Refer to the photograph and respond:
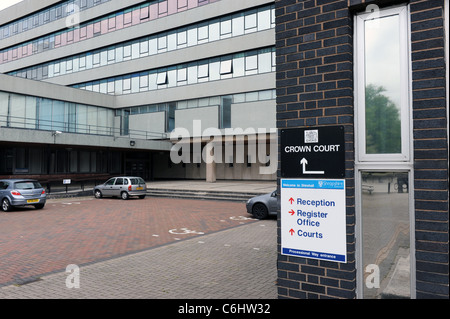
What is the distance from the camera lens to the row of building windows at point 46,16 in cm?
4228

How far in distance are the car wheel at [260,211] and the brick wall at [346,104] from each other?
9.76 m

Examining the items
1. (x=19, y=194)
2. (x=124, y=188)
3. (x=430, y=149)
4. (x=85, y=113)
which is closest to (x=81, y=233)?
(x=19, y=194)

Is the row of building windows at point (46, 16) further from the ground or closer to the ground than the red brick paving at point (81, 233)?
further from the ground

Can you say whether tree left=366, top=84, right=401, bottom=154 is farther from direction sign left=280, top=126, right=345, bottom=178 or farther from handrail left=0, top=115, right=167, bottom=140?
handrail left=0, top=115, right=167, bottom=140

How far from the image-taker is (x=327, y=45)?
3.59 m

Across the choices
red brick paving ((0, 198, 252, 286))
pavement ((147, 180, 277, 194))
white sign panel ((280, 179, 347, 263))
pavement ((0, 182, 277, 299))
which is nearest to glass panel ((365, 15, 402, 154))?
white sign panel ((280, 179, 347, 263))

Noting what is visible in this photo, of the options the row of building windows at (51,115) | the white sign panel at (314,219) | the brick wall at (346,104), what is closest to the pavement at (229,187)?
the row of building windows at (51,115)

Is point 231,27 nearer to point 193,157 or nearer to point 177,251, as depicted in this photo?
point 193,157

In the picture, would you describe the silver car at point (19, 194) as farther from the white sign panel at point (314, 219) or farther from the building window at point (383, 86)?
the building window at point (383, 86)

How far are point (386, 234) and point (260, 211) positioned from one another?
410 inches

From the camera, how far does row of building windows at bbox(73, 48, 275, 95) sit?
30.8 m

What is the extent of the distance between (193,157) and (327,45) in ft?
120

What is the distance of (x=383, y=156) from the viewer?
11.1 ft

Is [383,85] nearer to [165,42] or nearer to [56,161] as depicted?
[56,161]
